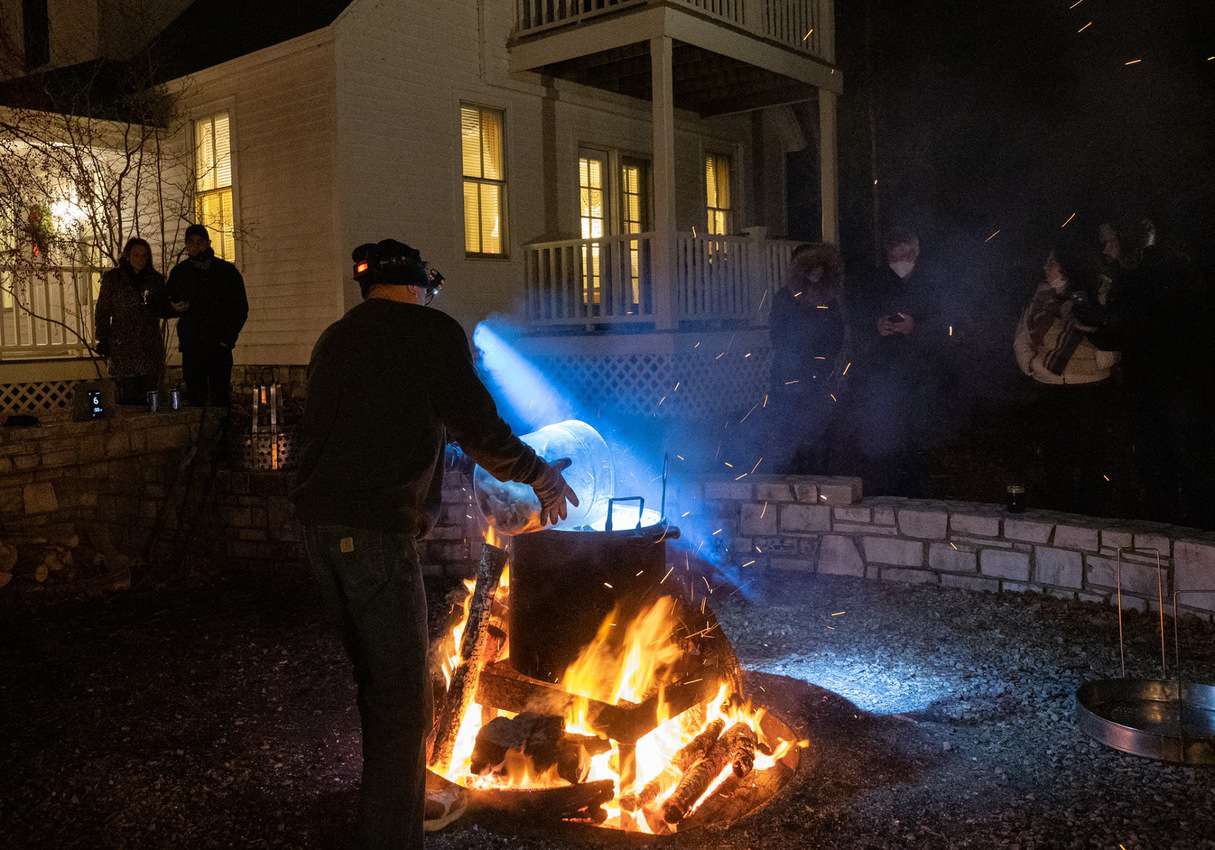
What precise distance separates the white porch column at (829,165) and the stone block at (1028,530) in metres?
7.98

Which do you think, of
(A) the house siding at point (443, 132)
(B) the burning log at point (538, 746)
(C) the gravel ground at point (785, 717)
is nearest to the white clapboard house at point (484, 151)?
(A) the house siding at point (443, 132)

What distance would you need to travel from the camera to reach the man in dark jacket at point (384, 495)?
3.14 m

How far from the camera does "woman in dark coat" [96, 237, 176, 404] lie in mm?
9344

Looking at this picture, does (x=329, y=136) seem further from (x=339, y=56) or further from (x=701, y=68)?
(x=701, y=68)

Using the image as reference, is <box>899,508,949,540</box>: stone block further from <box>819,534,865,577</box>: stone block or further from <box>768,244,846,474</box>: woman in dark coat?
<box>768,244,846,474</box>: woman in dark coat

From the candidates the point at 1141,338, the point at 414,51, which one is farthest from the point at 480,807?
the point at 414,51

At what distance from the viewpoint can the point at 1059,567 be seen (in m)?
6.19

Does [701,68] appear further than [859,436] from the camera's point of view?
Yes

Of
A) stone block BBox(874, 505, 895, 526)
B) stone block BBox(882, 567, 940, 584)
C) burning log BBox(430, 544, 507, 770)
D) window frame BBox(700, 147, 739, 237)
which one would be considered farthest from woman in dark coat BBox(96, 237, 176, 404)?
window frame BBox(700, 147, 739, 237)

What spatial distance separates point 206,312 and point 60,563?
2.84 m

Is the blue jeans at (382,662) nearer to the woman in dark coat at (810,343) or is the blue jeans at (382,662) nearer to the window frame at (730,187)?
the woman in dark coat at (810,343)

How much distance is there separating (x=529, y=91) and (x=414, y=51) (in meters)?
1.86

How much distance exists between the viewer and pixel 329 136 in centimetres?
1079

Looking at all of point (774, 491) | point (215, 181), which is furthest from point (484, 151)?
point (774, 491)
